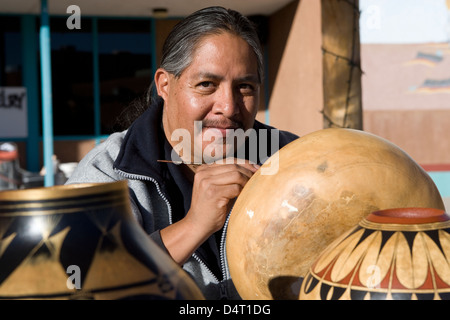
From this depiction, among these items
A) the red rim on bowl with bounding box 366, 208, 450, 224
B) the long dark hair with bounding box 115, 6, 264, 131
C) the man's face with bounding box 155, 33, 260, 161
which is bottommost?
the red rim on bowl with bounding box 366, 208, 450, 224

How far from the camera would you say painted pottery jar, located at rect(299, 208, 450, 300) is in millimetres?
536

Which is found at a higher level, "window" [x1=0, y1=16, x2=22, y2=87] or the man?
"window" [x1=0, y1=16, x2=22, y2=87]

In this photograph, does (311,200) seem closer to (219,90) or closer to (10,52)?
(219,90)

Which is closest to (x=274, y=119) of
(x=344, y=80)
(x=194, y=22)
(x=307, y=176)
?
(x=344, y=80)

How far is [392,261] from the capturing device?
21.5 inches

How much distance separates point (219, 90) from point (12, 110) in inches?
357

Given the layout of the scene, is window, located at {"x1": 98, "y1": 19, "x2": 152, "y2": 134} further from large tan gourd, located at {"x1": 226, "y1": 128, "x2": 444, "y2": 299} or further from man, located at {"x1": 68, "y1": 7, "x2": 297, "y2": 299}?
Answer: large tan gourd, located at {"x1": 226, "y1": 128, "x2": 444, "y2": 299}

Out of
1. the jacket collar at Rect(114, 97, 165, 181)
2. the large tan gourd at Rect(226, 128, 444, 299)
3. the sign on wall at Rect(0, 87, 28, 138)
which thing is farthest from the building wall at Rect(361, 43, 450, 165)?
the large tan gourd at Rect(226, 128, 444, 299)

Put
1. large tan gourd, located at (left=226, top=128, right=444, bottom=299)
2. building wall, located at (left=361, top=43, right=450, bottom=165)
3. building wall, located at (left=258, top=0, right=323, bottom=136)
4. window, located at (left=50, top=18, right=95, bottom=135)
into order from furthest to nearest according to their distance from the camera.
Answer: building wall, located at (left=361, top=43, right=450, bottom=165)
window, located at (left=50, top=18, right=95, bottom=135)
building wall, located at (left=258, top=0, right=323, bottom=136)
large tan gourd, located at (left=226, top=128, right=444, bottom=299)

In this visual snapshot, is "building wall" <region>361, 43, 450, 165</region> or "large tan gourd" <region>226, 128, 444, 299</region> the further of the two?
"building wall" <region>361, 43, 450, 165</region>

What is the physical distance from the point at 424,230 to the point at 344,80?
4.24 m

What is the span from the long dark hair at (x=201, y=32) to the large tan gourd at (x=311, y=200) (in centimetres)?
78

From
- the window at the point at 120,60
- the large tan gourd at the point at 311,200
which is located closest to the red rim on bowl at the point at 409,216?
the large tan gourd at the point at 311,200
